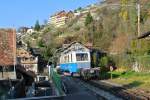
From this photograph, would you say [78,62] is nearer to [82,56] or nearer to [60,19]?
[82,56]

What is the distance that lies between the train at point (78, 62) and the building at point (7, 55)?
28.4 metres

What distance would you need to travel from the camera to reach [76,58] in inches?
2803

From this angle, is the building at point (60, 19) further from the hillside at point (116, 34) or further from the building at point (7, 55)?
the building at point (7, 55)

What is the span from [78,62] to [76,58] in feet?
7.01

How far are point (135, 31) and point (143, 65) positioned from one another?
16.9 meters

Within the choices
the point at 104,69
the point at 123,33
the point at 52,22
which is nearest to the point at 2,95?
the point at 104,69

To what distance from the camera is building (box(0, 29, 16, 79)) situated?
83.9 feet

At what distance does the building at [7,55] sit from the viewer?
83.9 feet

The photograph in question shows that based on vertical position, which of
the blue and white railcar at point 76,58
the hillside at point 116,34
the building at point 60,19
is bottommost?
the blue and white railcar at point 76,58

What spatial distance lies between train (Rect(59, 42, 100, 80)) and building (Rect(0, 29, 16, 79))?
93.3 ft

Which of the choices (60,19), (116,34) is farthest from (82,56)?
(60,19)

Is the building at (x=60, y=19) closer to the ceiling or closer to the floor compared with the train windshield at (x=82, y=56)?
closer to the ceiling

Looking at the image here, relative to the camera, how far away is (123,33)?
77.6 meters

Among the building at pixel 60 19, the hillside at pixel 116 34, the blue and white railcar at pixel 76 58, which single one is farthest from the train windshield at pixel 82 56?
the building at pixel 60 19
